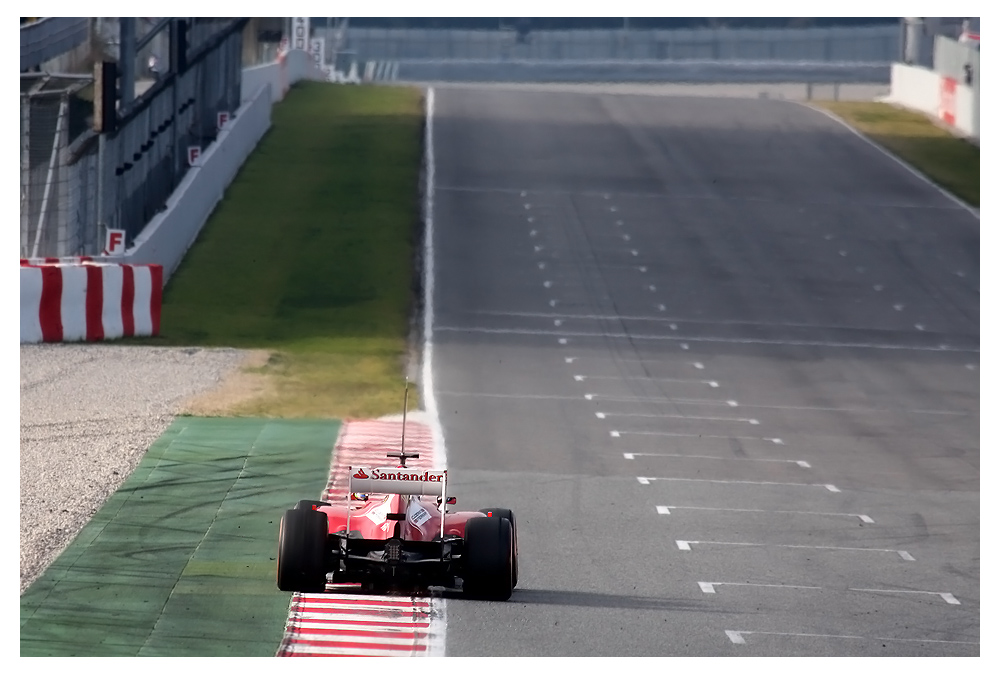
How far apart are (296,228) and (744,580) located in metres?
23.8

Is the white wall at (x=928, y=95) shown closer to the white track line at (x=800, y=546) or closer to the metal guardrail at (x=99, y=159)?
the metal guardrail at (x=99, y=159)

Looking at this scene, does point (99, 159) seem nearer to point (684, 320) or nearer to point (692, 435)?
point (684, 320)

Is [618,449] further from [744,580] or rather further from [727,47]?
[727,47]

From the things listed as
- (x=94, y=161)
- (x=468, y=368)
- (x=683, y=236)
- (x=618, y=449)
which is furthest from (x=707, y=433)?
(x=683, y=236)

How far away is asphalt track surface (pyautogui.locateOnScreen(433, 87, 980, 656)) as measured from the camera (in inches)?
558

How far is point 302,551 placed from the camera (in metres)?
12.1

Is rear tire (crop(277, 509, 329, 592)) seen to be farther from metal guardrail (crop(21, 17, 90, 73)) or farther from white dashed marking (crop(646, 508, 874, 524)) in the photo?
metal guardrail (crop(21, 17, 90, 73))

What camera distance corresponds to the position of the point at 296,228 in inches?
1458

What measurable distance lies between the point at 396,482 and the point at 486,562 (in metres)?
0.98

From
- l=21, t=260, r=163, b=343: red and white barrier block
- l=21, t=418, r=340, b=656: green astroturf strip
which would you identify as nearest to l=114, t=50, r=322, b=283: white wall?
l=21, t=260, r=163, b=343: red and white barrier block

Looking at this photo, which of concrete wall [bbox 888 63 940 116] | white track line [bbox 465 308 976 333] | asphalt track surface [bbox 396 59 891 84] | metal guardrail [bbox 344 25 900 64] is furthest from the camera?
metal guardrail [bbox 344 25 900 64]

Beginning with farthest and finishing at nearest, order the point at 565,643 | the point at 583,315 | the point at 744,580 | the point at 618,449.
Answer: the point at 583,315 < the point at 618,449 < the point at 744,580 < the point at 565,643

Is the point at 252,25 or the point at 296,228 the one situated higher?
the point at 252,25

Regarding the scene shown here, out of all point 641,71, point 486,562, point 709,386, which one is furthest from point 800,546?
point 641,71
